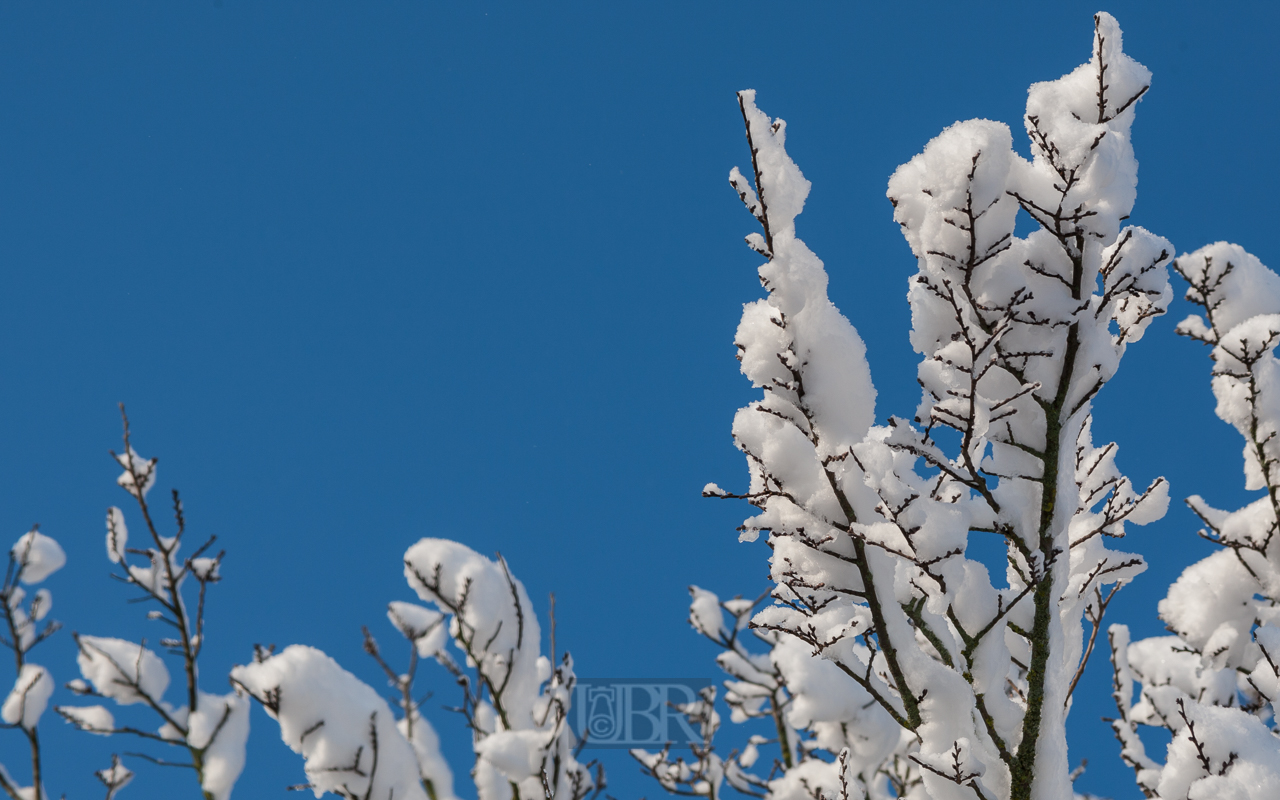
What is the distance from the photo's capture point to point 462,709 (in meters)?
3.91

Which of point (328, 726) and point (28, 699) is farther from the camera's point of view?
point (28, 699)

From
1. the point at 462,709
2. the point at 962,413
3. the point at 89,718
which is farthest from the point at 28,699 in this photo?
the point at 962,413

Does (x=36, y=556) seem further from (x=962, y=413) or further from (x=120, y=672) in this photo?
(x=962, y=413)

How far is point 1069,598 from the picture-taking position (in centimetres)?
221

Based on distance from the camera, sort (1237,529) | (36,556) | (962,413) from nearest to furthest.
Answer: (962,413)
(1237,529)
(36,556)

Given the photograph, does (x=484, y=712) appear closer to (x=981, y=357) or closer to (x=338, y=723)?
(x=338, y=723)

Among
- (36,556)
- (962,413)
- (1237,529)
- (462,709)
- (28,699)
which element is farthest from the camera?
(36,556)

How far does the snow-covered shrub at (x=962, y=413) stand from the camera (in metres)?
1.72

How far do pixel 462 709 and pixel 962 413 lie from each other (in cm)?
293

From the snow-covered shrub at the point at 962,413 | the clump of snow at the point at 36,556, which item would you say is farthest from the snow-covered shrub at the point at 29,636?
the snow-covered shrub at the point at 962,413

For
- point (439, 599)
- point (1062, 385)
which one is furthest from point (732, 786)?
point (1062, 385)

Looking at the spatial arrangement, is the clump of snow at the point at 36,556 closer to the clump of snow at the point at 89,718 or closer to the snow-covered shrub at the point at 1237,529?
the clump of snow at the point at 89,718

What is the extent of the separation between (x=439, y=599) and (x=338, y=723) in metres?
0.62

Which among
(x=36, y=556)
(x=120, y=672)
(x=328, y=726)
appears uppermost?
(x=36, y=556)
